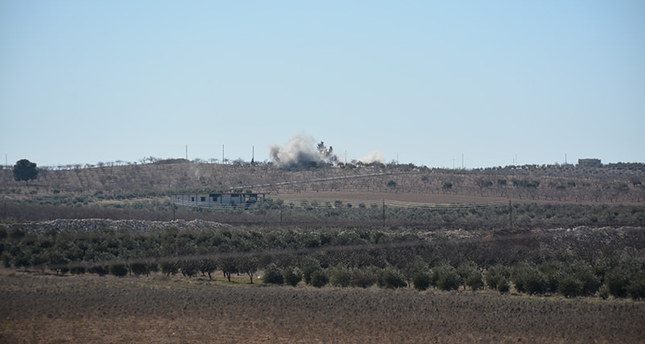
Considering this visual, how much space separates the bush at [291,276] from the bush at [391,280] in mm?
4608

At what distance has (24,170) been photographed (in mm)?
107188

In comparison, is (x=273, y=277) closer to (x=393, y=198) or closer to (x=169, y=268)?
(x=169, y=268)

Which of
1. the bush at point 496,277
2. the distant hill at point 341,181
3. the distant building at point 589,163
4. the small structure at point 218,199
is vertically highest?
the distant building at point 589,163

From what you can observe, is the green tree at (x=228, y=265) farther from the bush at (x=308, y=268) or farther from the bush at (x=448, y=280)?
the bush at (x=448, y=280)

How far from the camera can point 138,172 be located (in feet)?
458

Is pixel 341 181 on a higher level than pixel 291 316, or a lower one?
higher

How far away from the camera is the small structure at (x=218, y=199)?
310ft

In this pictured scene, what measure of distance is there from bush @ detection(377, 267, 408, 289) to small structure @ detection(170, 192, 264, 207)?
176 ft

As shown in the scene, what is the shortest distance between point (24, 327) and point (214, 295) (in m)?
10.3

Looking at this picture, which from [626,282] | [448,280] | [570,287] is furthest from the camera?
[448,280]

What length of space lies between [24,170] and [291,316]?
87332mm

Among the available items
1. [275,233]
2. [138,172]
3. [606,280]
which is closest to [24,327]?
[606,280]

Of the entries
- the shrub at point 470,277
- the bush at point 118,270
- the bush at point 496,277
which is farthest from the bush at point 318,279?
the bush at point 118,270

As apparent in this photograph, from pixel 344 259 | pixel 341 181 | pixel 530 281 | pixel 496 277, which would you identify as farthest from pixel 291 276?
pixel 341 181
